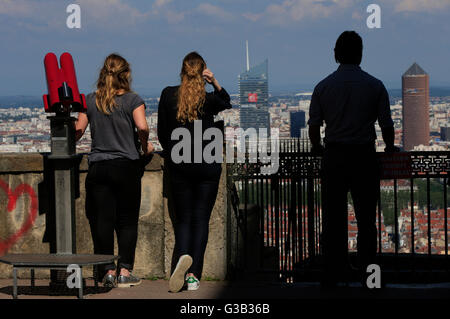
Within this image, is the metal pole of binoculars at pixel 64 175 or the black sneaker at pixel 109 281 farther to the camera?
the black sneaker at pixel 109 281

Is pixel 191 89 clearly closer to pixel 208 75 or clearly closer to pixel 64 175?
pixel 208 75

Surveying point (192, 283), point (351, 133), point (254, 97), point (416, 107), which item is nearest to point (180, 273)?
point (192, 283)

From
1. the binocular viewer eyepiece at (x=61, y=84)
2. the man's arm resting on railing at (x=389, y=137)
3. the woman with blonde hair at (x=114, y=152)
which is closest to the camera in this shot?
the binocular viewer eyepiece at (x=61, y=84)

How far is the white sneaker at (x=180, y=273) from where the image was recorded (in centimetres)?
604

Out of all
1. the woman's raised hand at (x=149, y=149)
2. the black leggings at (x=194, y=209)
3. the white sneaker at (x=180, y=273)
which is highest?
the woman's raised hand at (x=149, y=149)

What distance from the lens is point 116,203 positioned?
21.0 feet

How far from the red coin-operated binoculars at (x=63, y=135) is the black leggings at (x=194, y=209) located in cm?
83

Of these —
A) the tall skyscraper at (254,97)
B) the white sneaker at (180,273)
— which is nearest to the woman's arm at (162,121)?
the white sneaker at (180,273)

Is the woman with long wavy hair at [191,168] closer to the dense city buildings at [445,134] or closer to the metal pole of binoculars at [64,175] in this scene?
the metal pole of binoculars at [64,175]

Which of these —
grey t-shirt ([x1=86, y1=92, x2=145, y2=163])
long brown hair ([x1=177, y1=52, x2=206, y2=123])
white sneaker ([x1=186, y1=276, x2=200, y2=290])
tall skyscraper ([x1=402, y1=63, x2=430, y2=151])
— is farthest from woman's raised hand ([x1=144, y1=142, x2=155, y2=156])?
tall skyscraper ([x1=402, y1=63, x2=430, y2=151])

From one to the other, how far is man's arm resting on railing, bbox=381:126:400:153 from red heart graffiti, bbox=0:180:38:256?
3.02 metres

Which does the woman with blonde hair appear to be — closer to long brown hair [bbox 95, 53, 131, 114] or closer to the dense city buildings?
long brown hair [bbox 95, 53, 131, 114]

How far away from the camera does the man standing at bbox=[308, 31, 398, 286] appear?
5.89 metres
